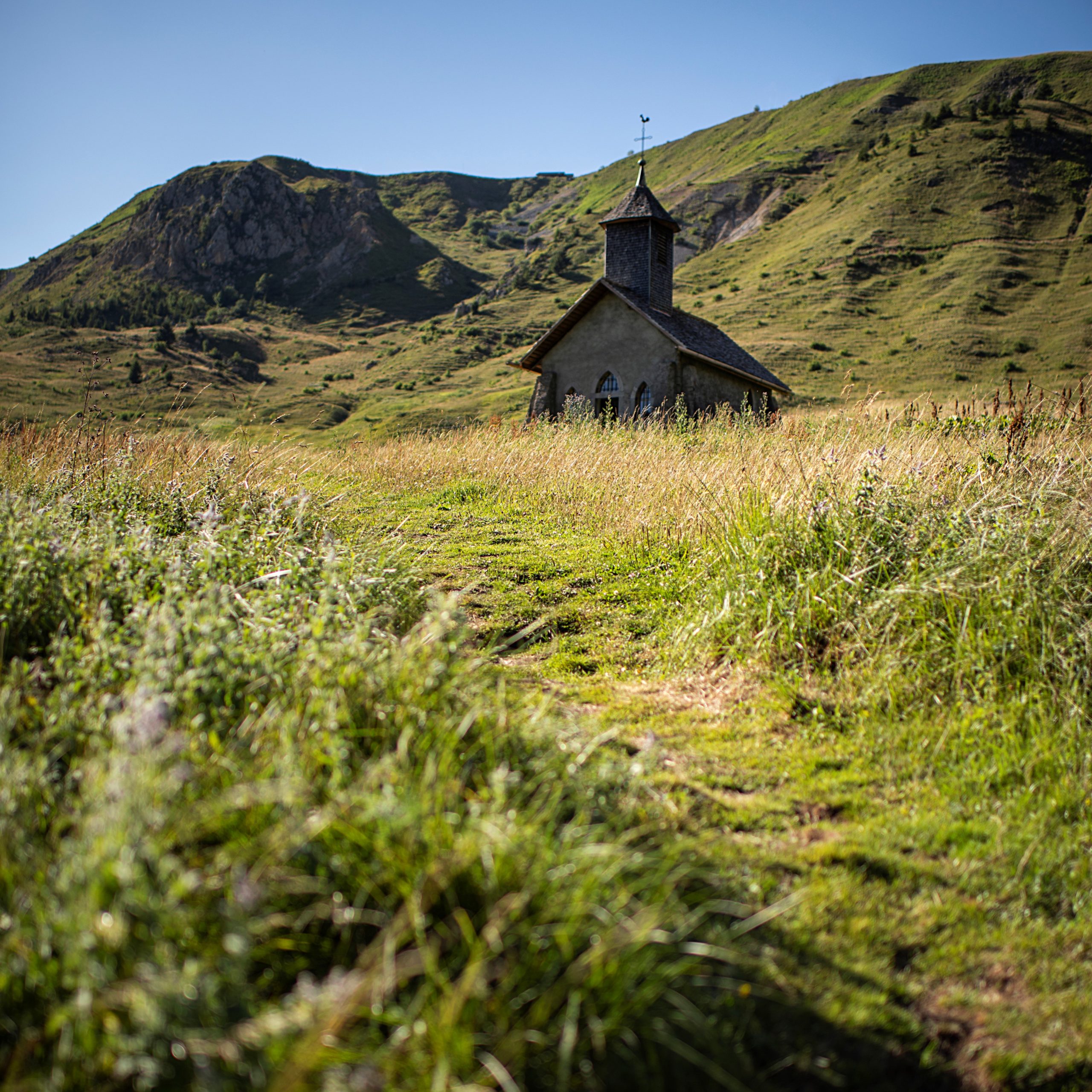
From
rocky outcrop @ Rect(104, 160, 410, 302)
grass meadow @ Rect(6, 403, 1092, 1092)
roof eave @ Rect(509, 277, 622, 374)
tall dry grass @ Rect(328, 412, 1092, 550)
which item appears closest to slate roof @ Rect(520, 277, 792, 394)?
roof eave @ Rect(509, 277, 622, 374)

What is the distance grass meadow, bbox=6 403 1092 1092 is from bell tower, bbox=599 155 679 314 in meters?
20.4

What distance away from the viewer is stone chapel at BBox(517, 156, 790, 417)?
2334 centimetres

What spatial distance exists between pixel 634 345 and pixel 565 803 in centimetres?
2267

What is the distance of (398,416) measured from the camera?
166 feet

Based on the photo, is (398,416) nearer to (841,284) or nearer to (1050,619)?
(841,284)

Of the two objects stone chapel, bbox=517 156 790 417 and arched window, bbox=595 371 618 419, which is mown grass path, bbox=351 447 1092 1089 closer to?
stone chapel, bbox=517 156 790 417

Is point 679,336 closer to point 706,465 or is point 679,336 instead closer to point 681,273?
point 706,465

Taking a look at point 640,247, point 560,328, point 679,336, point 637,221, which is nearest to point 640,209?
point 637,221

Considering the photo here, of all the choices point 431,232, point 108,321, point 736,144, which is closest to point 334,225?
point 431,232

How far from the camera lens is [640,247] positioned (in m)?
24.7

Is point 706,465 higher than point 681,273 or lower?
lower

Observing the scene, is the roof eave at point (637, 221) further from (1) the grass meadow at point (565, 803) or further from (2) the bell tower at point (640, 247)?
(1) the grass meadow at point (565, 803)

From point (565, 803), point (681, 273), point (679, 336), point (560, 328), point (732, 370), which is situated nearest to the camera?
point (565, 803)

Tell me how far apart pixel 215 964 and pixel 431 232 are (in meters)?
171
